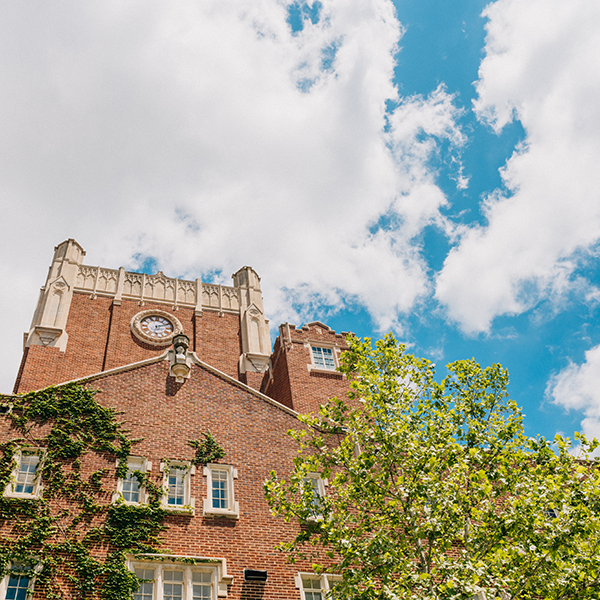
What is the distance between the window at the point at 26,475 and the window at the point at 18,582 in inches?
82.0

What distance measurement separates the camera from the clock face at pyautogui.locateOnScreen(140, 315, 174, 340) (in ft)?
121

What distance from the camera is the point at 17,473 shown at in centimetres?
1720

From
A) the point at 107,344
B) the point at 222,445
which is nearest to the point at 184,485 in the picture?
the point at 222,445

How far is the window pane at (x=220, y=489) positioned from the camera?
60.7 ft

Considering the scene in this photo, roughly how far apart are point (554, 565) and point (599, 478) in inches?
114

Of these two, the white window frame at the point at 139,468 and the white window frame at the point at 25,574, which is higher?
the white window frame at the point at 139,468

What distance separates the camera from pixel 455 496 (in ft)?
45.8

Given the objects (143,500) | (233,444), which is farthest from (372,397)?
(143,500)

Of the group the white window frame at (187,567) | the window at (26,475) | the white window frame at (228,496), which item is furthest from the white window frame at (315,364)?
the window at (26,475)

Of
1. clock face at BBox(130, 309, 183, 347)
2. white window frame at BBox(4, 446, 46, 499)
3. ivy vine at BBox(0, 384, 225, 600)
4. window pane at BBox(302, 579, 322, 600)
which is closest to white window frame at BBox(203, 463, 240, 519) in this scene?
ivy vine at BBox(0, 384, 225, 600)

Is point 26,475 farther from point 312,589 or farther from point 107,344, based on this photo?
point 107,344

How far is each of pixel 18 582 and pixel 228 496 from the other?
631 cm

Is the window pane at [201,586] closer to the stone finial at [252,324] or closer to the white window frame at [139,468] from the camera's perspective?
the white window frame at [139,468]

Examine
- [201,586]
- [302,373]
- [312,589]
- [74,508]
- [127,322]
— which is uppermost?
[127,322]
